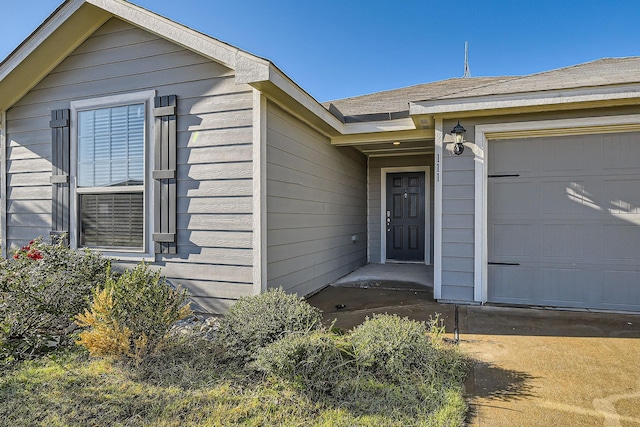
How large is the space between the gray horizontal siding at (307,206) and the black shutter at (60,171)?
2.56 m

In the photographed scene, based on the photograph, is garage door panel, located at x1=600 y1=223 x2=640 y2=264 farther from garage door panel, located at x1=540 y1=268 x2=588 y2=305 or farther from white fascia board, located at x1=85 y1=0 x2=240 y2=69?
white fascia board, located at x1=85 y1=0 x2=240 y2=69

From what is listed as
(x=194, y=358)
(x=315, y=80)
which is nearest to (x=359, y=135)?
(x=194, y=358)

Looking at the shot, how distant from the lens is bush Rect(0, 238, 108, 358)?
9.48ft

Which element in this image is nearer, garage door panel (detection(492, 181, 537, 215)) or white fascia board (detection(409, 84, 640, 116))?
white fascia board (detection(409, 84, 640, 116))

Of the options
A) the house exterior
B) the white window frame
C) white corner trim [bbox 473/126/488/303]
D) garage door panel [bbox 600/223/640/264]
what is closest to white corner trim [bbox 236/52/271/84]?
the house exterior

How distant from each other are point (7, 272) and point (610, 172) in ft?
19.2

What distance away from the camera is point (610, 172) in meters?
3.95

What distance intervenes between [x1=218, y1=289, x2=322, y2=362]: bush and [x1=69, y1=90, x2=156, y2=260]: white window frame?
72.1 inches

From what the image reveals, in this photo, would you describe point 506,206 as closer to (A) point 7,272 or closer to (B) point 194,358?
(B) point 194,358

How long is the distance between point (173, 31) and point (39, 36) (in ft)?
5.57

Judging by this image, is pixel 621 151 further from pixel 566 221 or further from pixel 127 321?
pixel 127 321

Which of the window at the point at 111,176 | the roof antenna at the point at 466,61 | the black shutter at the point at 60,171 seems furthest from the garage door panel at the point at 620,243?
the roof antenna at the point at 466,61

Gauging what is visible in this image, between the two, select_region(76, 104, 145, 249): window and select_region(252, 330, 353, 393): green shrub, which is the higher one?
select_region(76, 104, 145, 249): window

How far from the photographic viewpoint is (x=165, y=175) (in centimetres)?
393
